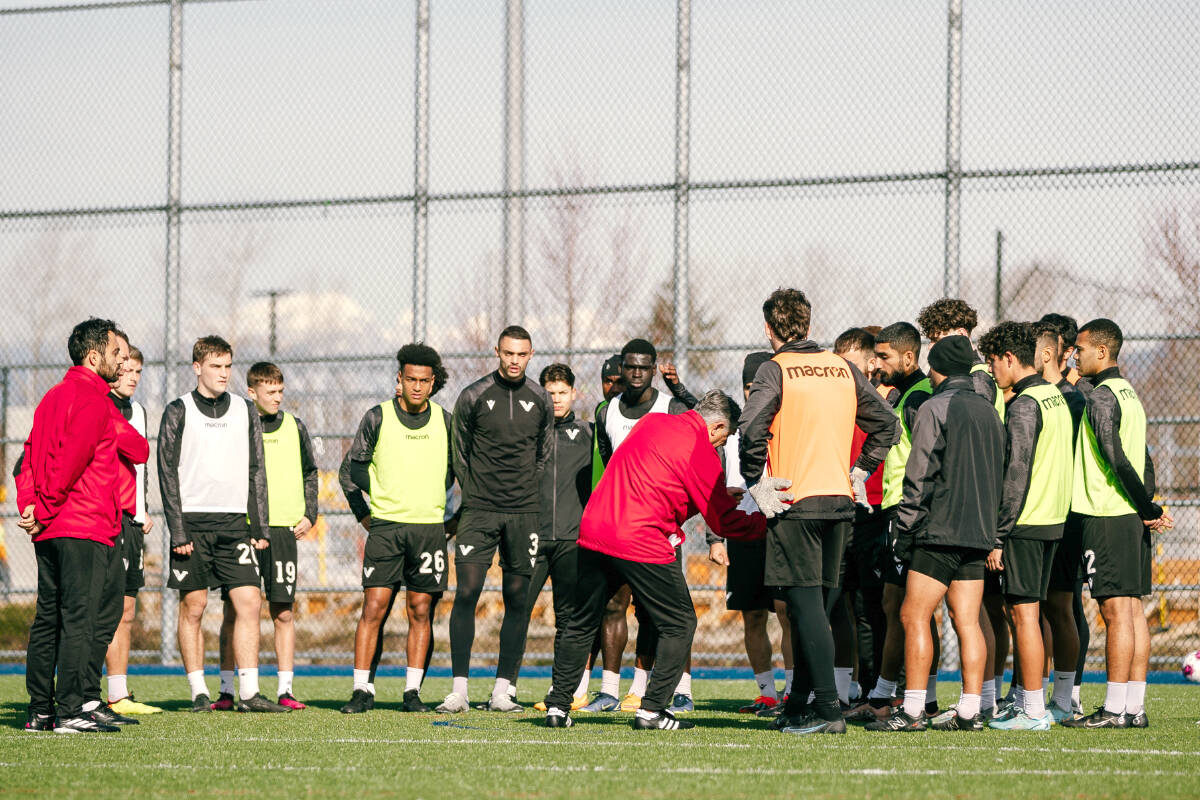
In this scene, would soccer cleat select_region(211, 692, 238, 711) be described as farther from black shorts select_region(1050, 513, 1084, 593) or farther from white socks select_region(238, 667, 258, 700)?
black shorts select_region(1050, 513, 1084, 593)

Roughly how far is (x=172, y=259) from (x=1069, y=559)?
28.8 ft

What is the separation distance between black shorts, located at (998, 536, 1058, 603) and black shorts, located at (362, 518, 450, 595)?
3463 millimetres

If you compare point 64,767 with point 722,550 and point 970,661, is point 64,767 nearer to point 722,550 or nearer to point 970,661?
point 722,550

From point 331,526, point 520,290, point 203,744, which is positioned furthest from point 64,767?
point 331,526

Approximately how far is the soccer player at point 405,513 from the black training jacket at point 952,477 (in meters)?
3.14

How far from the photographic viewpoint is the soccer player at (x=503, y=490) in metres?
8.97

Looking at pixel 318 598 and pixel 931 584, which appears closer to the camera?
pixel 931 584

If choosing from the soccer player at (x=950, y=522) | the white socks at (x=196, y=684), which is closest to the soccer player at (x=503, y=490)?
the white socks at (x=196, y=684)

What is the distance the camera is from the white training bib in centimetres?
892

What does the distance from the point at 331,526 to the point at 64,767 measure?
806 centimetres

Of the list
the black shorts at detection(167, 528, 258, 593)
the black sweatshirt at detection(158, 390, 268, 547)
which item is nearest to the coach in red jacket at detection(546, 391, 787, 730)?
the black shorts at detection(167, 528, 258, 593)

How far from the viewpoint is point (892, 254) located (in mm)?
12438

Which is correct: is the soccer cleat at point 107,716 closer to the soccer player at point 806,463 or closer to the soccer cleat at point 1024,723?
the soccer player at point 806,463

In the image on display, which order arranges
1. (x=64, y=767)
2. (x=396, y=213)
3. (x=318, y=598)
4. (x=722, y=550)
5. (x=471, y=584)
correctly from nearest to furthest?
(x=64, y=767)
(x=722, y=550)
(x=471, y=584)
(x=396, y=213)
(x=318, y=598)
